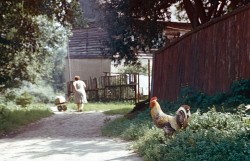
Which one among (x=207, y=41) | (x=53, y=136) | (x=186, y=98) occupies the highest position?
(x=207, y=41)

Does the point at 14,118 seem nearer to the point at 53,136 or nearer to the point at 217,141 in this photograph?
the point at 53,136

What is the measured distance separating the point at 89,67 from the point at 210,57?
67.8 ft

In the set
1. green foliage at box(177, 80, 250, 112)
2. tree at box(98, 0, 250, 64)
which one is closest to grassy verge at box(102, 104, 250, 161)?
green foliage at box(177, 80, 250, 112)

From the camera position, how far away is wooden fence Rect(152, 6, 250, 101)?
31.8 feet

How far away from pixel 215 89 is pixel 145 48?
497 centimetres

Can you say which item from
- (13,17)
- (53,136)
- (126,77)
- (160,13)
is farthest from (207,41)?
(126,77)

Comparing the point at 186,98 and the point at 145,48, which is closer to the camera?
the point at 186,98

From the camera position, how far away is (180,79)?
467 inches

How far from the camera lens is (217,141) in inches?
230

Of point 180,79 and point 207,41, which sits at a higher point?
point 207,41

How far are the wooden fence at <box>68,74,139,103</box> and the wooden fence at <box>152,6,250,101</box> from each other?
1087cm

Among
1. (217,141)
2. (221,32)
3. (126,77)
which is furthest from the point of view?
(126,77)

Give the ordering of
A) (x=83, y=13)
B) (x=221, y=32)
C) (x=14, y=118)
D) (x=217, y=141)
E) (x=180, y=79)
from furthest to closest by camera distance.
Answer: (x=83, y=13), (x=14, y=118), (x=180, y=79), (x=221, y=32), (x=217, y=141)

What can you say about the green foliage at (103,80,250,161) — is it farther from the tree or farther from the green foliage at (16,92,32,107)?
the green foliage at (16,92,32,107)
